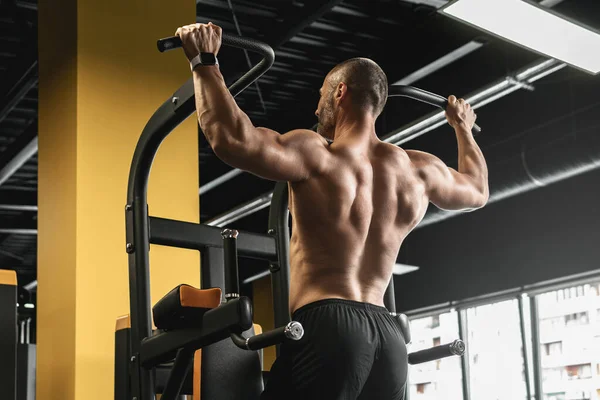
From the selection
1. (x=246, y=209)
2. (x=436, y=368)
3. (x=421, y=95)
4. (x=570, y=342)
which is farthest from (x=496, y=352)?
(x=421, y=95)

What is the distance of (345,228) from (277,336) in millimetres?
383

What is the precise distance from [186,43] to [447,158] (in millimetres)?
5785

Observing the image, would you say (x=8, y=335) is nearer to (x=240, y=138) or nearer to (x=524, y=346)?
(x=240, y=138)

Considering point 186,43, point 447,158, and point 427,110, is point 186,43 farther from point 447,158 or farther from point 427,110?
point 447,158

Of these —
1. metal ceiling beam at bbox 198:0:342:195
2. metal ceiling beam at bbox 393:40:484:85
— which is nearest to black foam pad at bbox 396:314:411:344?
metal ceiling beam at bbox 198:0:342:195

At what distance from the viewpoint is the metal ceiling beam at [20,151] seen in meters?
7.17

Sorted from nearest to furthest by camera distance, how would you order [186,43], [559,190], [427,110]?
[186,43]
[427,110]
[559,190]

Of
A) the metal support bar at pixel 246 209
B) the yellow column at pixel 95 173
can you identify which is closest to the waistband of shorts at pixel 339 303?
the yellow column at pixel 95 173

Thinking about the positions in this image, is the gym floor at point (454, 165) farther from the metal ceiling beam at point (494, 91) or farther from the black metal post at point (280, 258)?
the black metal post at point (280, 258)

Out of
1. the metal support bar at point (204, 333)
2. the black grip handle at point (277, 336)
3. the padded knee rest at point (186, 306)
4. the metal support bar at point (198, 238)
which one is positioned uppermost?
the metal support bar at point (198, 238)

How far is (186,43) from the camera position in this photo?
2.21 metres

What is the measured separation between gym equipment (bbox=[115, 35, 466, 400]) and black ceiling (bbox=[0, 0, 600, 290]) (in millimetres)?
2900

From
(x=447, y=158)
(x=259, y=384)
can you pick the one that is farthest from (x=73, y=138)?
(x=447, y=158)

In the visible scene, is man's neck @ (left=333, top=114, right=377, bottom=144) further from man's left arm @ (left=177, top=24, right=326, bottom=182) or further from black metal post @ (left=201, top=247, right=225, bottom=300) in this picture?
black metal post @ (left=201, top=247, right=225, bottom=300)
